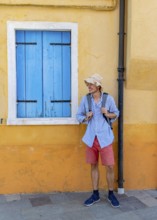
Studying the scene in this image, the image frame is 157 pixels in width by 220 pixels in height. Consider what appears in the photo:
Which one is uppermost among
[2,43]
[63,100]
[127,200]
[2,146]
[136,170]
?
[2,43]

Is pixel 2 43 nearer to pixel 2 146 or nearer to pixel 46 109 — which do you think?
pixel 46 109

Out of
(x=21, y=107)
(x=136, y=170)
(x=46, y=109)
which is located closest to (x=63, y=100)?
(x=46, y=109)

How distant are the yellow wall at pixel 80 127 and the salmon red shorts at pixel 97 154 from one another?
0.50 m

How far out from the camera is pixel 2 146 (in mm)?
5379

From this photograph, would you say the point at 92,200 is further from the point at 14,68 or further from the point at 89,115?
the point at 14,68

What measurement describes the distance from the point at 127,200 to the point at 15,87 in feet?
7.81

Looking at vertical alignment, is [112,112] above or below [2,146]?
above

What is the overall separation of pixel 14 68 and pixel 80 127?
1.35 meters

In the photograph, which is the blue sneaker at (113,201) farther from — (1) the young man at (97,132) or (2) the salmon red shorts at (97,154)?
(2) the salmon red shorts at (97,154)

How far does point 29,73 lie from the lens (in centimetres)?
542

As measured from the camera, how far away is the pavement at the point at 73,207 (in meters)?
4.65

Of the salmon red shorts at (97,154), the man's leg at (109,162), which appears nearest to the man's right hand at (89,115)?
the salmon red shorts at (97,154)

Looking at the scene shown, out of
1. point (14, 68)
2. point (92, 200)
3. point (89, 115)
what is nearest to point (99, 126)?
point (89, 115)

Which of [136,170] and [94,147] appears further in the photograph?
[136,170]
